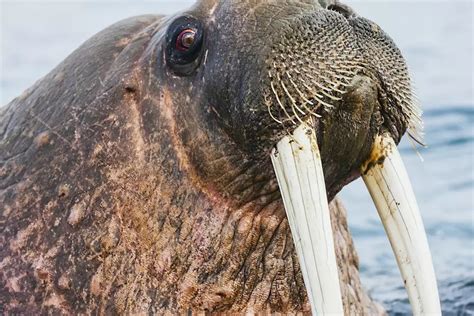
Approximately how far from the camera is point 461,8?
73.7ft

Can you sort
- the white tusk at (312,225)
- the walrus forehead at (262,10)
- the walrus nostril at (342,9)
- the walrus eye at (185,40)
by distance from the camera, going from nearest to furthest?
the white tusk at (312,225)
the walrus forehead at (262,10)
the walrus nostril at (342,9)
the walrus eye at (185,40)

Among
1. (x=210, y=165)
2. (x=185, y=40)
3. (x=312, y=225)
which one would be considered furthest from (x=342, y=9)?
(x=312, y=225)

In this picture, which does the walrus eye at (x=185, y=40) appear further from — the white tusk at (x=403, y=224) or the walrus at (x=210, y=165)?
the white tusk at (x=403, y=224)

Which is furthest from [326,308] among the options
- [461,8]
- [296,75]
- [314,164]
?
[461,8]

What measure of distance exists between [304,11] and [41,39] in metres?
16.4

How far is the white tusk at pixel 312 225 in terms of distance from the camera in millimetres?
4496

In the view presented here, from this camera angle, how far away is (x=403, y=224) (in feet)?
15.9

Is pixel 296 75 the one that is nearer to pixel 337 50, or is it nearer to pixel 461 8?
pixel 337 50

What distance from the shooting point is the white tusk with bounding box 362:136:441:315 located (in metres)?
4.77

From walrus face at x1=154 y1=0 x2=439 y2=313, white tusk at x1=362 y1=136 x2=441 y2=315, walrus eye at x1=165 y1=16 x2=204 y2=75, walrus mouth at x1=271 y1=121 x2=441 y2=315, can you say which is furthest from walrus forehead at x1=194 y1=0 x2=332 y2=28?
white tusk at x1=362 y1=136 x2=441 y2=315

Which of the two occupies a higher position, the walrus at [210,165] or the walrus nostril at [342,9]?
the walrus nostril at [342,9]

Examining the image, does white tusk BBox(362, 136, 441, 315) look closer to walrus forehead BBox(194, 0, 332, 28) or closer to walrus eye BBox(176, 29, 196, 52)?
walrus forehead BBox(194, 0, 332, 28)

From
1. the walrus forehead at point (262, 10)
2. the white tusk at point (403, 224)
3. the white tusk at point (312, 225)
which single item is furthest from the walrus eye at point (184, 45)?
the white tusk at point (403, 224)

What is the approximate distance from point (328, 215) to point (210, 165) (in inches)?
27.0
